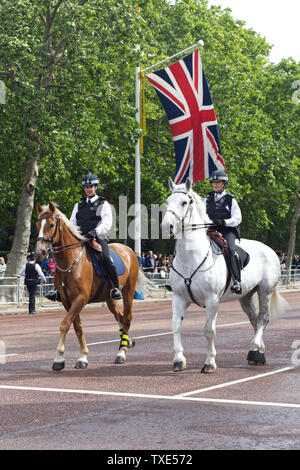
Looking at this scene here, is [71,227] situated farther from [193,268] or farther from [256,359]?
[256,359]

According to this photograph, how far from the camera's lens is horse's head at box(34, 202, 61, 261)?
1089cm

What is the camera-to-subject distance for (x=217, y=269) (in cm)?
1086

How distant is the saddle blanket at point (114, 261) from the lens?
38.4 feet

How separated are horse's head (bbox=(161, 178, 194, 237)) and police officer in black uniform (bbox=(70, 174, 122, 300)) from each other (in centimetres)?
147

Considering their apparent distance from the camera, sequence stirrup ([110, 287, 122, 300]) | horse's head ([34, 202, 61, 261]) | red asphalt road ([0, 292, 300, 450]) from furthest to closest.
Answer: stirrup ([110, 287, 122, 300]), horse's head ([34, 202, 61, 261]), red asphalt road ([0, 292, 300, 450])

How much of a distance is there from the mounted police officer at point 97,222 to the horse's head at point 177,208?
4.84 ft

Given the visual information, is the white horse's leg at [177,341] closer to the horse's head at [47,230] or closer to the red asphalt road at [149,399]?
the red asphalt road at [149,399]

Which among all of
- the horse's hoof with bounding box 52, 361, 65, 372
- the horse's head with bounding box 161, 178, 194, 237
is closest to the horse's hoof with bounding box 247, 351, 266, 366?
the horse's head with bounding box 161, 178, 194, 237

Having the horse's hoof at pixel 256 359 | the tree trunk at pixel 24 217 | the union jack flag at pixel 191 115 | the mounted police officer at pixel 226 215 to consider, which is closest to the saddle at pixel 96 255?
the mounted police officer at pixel 226 215

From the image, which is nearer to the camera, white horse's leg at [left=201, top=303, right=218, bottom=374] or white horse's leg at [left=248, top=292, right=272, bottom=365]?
white horse's leg at [left=201, top=303, right=218, bottom=374]

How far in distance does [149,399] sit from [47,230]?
3.49 metres

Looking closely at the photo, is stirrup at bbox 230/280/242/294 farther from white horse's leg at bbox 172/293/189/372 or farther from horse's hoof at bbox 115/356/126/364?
horse's hoof at bbox 115/356/126/364
